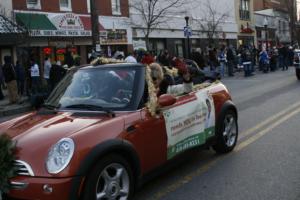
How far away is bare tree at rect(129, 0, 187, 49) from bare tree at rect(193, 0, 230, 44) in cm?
379

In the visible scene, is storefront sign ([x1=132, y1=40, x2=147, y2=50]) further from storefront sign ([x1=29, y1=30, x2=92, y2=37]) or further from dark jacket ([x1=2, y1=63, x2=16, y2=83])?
dark jacket ([x1=2, y1=63, x2=16, y2=83])

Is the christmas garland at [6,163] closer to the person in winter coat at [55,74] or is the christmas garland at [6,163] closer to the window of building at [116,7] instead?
the person in winter coat at [55,74]

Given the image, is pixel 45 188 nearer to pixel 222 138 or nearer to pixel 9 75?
pixel 222 138

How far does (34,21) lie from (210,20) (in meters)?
23.3

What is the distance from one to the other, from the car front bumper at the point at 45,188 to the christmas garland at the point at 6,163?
2.3 inches

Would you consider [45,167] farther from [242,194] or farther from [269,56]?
[269,56]

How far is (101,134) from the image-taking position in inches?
193

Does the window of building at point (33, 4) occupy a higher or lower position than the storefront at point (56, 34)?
higher

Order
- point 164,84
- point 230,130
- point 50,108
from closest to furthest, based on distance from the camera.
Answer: point 50,108
point 164,84
point 230,130

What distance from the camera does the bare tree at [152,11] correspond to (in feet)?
114

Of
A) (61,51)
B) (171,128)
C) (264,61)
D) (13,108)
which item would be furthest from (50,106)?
(264,61)

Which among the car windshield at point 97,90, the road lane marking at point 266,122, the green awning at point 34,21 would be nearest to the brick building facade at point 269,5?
the green awning at point 34,21

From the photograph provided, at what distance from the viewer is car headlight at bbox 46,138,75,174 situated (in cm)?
450

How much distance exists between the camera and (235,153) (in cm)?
757
